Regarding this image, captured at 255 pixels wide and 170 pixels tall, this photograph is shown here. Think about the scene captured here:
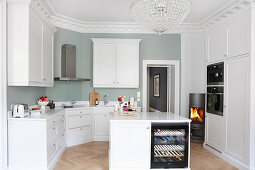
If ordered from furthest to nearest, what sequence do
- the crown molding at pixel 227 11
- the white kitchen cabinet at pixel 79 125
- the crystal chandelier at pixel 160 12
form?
the white kitchen cabinet at pixel 79 125 → the crown molding at pixel 227 11 → the crystal chandelier at pixel 160 12

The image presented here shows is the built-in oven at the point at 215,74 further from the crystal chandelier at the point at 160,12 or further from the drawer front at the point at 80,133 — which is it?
the drawer front at the point at 80,133

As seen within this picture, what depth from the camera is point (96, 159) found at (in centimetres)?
341

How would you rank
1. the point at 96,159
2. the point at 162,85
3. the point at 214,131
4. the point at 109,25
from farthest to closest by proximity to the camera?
the point at 162,85
the point at 109,25
the point at 214,131
the point at 96,159

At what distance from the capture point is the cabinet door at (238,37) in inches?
117

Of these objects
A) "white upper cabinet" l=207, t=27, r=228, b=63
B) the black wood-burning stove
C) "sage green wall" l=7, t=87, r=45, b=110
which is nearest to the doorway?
the black wood-burning stove

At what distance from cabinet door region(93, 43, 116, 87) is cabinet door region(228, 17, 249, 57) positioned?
2.63 metres

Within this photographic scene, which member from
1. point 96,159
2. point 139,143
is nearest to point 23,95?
point 96,159

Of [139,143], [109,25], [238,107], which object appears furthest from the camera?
[109,25]

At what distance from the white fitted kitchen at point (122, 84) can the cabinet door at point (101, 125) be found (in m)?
0.03

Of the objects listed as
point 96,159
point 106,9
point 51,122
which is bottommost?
point 96,159

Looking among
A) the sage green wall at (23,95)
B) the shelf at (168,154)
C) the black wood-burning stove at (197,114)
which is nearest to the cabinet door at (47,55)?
the sage green wall at (23,95)

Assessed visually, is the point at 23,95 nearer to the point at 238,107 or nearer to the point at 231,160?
the point at 238,107

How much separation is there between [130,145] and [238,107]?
2047 millimetres

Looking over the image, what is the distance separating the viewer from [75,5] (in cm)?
381
